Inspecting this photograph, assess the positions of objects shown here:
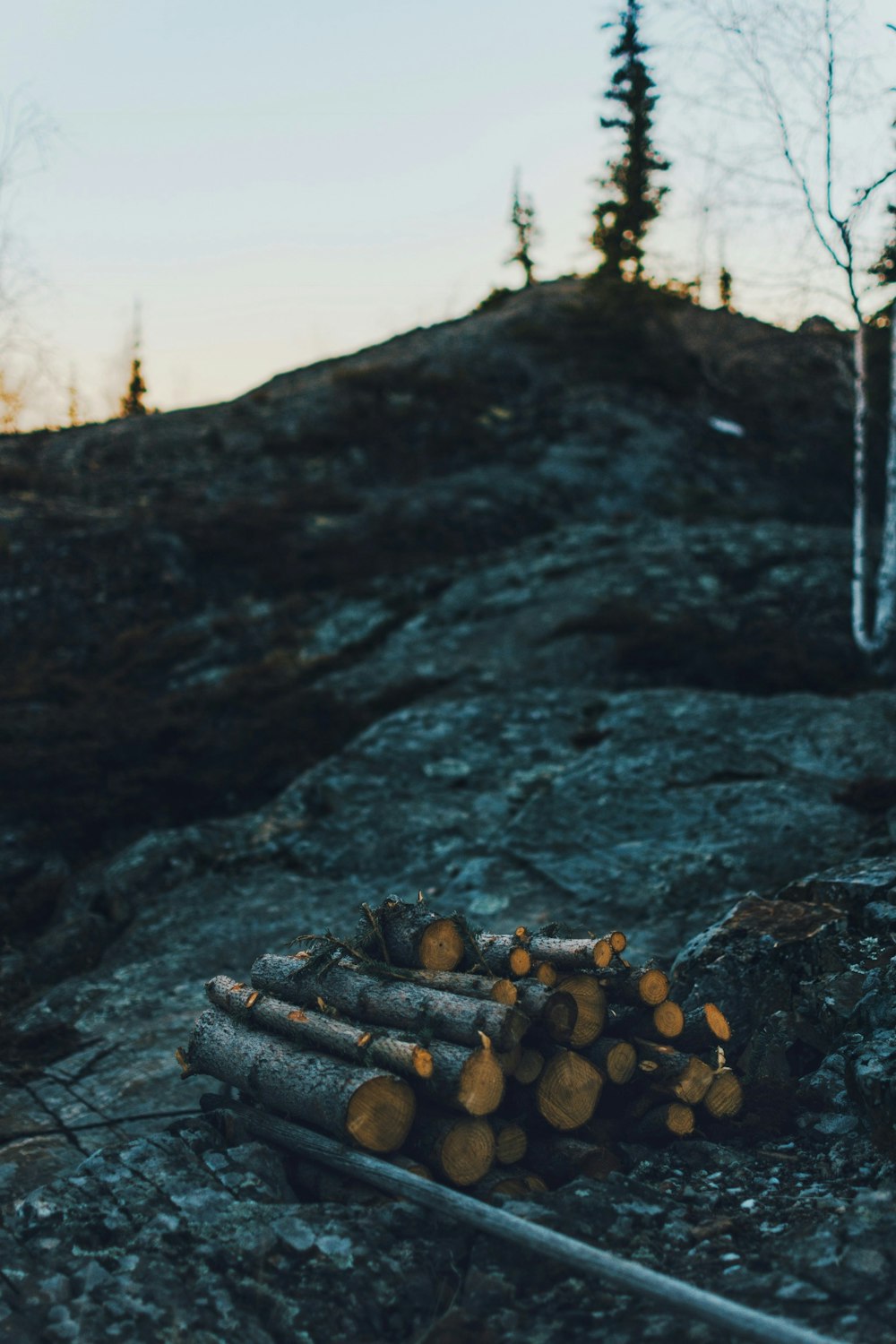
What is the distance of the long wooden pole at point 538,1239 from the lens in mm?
3742

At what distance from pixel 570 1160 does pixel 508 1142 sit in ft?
1.29

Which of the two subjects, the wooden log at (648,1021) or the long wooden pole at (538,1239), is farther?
the wooden log at (648,1021)

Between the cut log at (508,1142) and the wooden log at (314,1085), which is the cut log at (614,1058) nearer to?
the cut log at (508,1142)

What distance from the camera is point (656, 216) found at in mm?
38312

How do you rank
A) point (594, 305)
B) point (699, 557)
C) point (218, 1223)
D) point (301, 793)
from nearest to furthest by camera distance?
point (218, 1223) → point (301, 793) → point (699, 557) → point (594, 305)

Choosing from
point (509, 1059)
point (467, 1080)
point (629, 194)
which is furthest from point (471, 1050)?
point (629, 194)

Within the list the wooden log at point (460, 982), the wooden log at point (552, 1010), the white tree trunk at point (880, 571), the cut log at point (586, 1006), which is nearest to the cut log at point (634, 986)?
the cut log at point (586, 1006)

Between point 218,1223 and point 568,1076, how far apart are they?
2184 mm

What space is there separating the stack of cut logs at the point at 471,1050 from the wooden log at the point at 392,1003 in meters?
0.01

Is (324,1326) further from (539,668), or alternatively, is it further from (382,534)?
(382,534)

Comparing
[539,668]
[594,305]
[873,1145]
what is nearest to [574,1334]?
[873,1145]

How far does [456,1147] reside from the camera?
5203 millimetres

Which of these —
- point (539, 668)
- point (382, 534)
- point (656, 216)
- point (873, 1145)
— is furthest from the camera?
point (656, 216)

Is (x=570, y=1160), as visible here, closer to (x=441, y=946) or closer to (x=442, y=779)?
(x=441, y=946)
